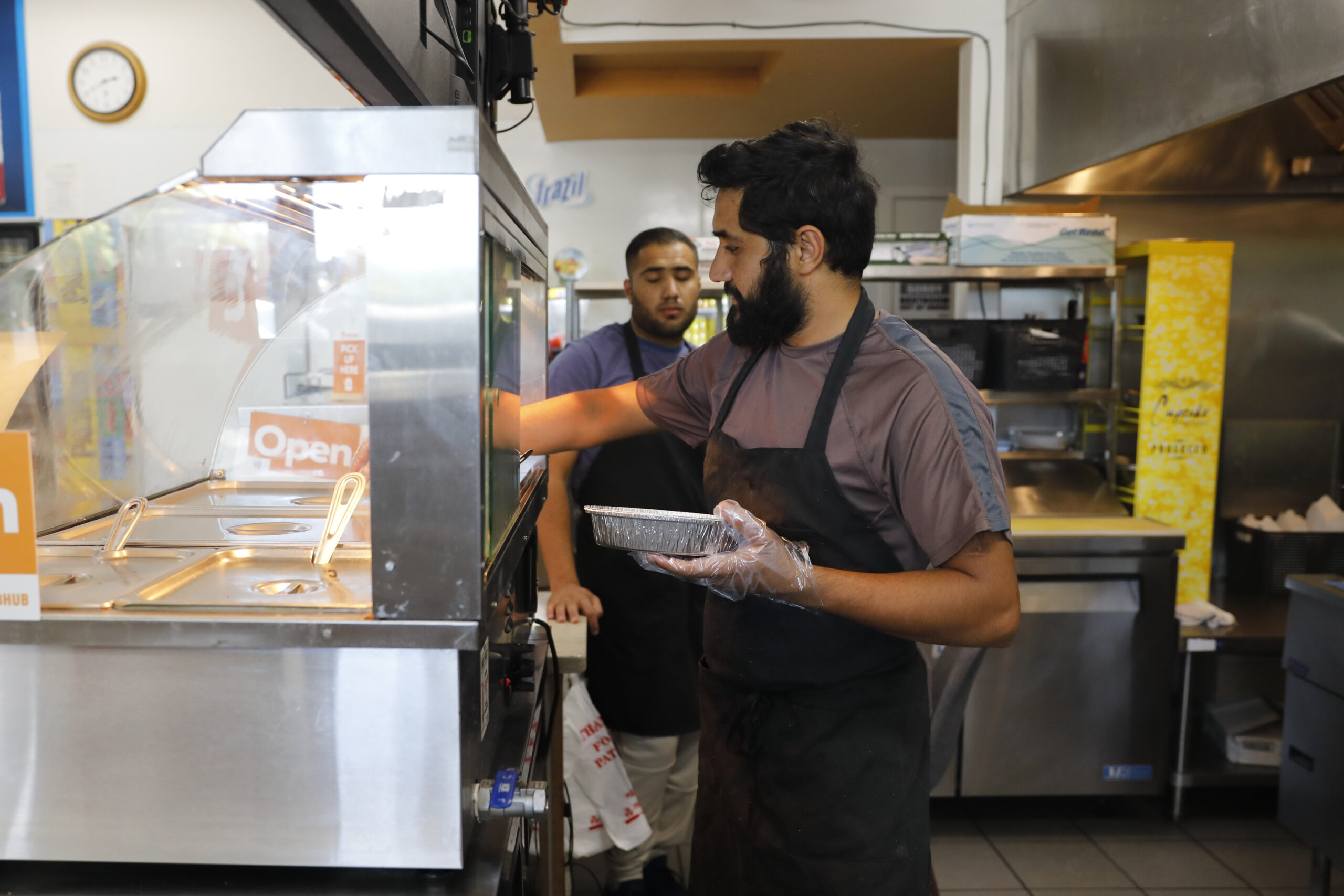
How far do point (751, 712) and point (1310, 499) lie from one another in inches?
135

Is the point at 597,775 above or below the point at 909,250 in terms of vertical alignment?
below

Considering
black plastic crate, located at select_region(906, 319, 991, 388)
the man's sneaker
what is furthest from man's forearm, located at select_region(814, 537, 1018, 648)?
black plastic crate, located at select_region(906, 319, 991, 388)

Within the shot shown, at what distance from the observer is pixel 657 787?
2.43 meters

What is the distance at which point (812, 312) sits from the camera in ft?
4.52

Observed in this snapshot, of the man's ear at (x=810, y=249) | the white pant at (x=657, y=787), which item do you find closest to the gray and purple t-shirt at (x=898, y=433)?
the man's ear at (x=810, y=249)

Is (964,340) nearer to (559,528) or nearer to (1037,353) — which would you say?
(1037,353)

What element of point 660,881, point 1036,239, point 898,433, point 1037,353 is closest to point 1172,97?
point 1036,239

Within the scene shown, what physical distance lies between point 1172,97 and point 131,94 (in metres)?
4.18

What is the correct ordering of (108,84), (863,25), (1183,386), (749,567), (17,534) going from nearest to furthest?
(17,534) → (749,567) → (1183,386) → (863,25) → (108,84)

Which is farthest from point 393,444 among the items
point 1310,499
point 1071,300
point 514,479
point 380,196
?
point 1310,499

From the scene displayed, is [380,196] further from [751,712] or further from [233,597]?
[751,712]

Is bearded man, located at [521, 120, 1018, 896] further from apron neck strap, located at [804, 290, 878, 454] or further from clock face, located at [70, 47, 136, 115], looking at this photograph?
clock face, located at [70, 47, 136, 115]

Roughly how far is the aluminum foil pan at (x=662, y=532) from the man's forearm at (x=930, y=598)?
0.14 m

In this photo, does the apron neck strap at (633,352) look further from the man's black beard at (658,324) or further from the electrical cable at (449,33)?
the electrical cable at (449,33)
